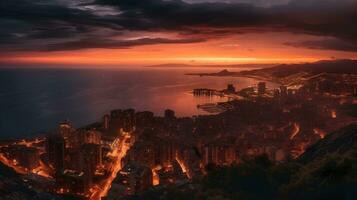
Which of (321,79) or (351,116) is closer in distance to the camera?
(351,116)

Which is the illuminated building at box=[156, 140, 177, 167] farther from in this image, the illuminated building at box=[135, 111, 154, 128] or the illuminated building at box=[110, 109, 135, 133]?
the illuminated building at box=[110, 109, 135, 133]

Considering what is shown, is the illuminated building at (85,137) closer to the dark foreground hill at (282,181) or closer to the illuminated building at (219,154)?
the illuminated building at (219,154)

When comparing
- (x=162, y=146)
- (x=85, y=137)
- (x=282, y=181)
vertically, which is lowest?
(x=85, y=137)

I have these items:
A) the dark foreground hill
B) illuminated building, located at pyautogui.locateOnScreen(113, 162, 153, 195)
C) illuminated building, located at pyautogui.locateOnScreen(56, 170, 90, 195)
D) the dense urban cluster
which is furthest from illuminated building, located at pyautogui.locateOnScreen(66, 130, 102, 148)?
the dark foreground hill

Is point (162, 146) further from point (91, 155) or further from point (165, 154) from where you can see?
point (91, 155)

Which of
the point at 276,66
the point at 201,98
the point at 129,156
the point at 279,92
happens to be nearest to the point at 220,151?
the point at 129,156

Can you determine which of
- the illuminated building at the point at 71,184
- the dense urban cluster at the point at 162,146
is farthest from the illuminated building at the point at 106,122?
the illuminated building at the point at 71,184

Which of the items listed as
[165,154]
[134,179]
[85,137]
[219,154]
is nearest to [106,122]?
[85,137]

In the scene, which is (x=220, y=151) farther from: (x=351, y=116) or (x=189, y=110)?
(x=189, y=110)
